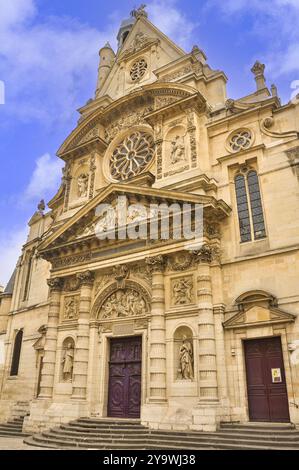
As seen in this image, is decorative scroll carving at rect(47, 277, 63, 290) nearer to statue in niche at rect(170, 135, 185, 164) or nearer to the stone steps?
the stone steps

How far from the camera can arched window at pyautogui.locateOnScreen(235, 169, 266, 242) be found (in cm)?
1356

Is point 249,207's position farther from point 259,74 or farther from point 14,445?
point 14,445

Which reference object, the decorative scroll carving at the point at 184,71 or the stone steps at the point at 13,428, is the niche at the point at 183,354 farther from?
the decorative scroll carving at the point at 184,71

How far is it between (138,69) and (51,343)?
14.9m

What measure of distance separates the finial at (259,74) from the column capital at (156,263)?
8.46 metres

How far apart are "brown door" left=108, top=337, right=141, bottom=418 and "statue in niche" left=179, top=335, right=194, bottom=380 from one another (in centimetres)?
203

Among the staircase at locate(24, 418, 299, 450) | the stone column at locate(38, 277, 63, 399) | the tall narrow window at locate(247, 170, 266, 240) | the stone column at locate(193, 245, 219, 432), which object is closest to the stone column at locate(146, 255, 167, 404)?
the staircase at locate(24, 418, 299, 450)

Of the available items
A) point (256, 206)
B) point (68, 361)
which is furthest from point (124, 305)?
point (256, 206)

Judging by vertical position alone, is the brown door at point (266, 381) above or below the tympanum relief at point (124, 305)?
below

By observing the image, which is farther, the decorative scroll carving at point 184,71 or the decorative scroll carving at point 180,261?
the decorative scroll carving at point 184,71

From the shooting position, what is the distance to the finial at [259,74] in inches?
650

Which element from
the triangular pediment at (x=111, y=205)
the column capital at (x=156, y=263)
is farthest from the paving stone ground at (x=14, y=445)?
the triangular pediment at (x=111, y=205)
